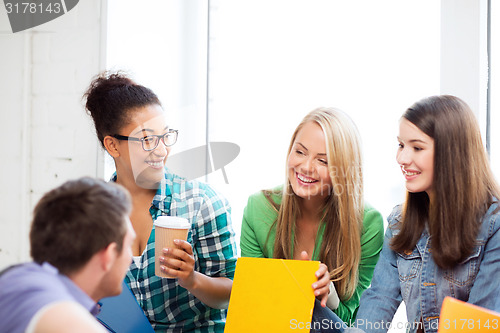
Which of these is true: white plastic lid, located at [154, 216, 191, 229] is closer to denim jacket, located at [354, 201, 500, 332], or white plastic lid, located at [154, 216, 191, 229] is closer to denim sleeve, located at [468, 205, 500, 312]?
denim jacket, located at [354, 201, 500, 332]

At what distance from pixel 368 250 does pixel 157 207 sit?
715 millimetres

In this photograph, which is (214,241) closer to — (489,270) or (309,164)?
(309,164)

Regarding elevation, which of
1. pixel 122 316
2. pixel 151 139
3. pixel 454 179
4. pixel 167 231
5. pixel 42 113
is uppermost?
pixel 42 113

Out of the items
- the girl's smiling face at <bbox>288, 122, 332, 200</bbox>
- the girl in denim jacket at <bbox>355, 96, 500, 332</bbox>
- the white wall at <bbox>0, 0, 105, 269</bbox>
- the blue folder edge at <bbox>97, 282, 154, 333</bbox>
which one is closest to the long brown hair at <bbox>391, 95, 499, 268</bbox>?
the girl in denim jacket at <bbox>355, 96, 500, 332</bbox>

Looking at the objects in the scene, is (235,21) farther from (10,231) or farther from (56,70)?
(10,231)

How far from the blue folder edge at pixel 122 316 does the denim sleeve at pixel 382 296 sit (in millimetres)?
637

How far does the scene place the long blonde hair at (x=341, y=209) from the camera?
176cm

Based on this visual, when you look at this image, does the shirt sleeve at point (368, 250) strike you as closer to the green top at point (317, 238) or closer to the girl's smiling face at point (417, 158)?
the green top at point (317, 238)

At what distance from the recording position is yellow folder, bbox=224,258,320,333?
1.51 metres

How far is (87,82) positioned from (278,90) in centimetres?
75

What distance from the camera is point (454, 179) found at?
61.1 inches

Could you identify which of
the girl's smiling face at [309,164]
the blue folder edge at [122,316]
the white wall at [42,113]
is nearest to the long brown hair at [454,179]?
the girl's smiling face at [309,164]

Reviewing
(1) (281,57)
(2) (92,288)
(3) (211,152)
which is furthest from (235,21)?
(2) (92,288)

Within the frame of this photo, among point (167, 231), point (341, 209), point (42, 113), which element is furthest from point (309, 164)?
point (42, 113)
